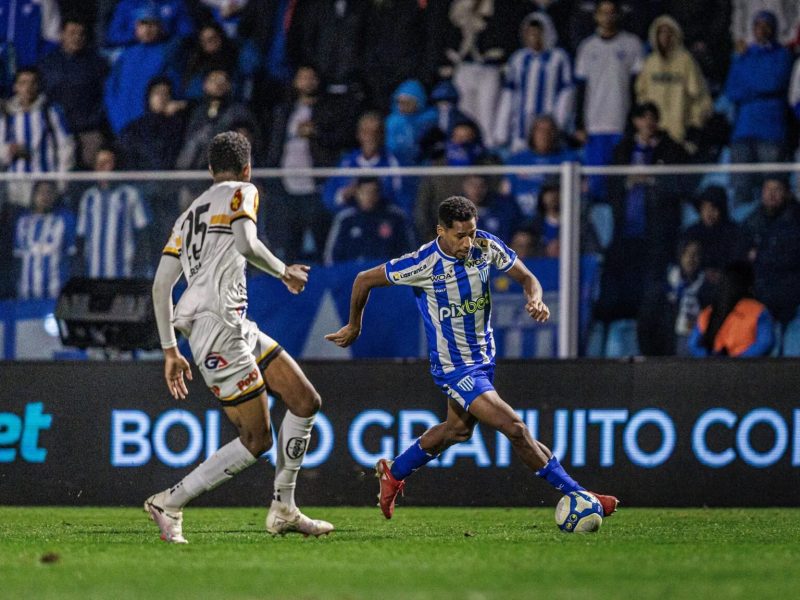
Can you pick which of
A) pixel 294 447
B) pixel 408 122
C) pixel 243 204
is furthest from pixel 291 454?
pixel 408 122

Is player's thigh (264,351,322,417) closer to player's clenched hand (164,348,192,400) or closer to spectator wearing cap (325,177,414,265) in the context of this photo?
player's clenched hand (164,348,192,400)

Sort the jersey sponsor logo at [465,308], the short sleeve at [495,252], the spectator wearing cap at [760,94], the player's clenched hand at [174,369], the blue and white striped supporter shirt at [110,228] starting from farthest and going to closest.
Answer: the spectator wearing cap at [760,94] < the blue and white striped supporter shirt at [110,228] < the jersey sponsor logo at [465,308] < the short sleeve at [495,252] < the player's clenched hand at [174,369]

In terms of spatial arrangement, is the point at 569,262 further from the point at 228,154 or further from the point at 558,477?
the point at 228,154

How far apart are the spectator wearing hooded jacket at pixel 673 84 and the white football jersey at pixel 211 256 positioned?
6588 millimetres

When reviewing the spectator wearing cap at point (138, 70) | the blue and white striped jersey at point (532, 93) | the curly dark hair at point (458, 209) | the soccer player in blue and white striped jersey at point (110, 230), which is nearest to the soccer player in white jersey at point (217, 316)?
the curly dark hair at point (458, 209)

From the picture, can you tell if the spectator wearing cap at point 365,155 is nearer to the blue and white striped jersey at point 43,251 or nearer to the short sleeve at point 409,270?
the blue and white striped jersey at point 43,251

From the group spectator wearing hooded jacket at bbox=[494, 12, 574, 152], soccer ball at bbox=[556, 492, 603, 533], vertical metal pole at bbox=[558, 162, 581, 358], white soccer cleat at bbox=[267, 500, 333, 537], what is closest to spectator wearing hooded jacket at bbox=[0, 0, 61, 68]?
spectator wearing hooded jacket at bbox=[494, 12, 574, 152]

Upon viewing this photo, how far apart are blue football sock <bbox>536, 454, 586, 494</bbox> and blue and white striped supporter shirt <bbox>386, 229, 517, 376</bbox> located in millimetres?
786

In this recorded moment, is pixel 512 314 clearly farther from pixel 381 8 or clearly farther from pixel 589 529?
pixel 381 8

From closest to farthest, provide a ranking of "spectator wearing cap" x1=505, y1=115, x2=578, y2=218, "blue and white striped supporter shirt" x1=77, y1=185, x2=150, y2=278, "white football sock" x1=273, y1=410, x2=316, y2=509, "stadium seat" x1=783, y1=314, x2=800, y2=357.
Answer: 1. "white football sock" x1=273, y1=410, x2=316, y2=509
2. "stadium seat" x1=783, y1=314, x2=800, y2=357
3. "blue and white striped supporter shirt" x1=77, y1=185, x2=150, y2=278
4. "spectator wearing cap" x1=505, y1=115, x2=578, y2=218

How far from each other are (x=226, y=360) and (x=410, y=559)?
4.69ft

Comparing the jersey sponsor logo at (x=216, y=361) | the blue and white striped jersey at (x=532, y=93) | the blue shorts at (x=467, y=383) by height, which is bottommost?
the blue shorts at (x=467, y=383)

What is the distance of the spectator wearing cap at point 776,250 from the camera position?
10.4 metres

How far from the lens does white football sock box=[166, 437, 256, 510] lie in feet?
24.1
